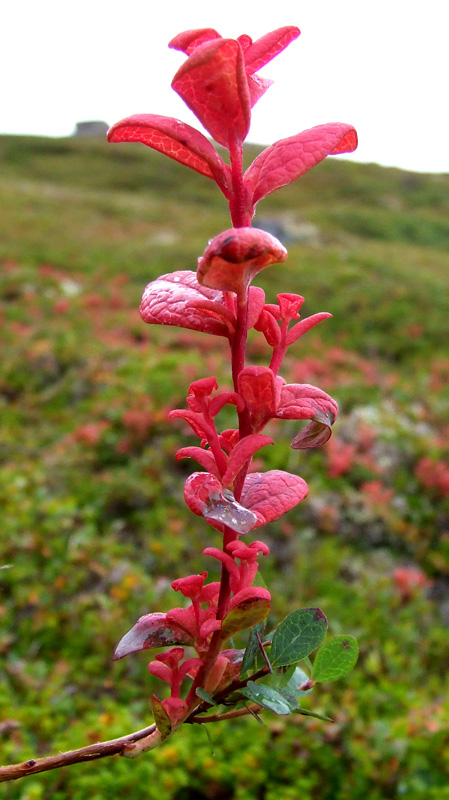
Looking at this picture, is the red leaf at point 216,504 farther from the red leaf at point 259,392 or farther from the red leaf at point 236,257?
the red leaf at point 236,257

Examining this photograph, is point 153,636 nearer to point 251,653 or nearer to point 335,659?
point 251,653

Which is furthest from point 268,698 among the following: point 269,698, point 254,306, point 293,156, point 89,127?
point 89,127

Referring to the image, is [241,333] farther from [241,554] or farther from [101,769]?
[101,769]

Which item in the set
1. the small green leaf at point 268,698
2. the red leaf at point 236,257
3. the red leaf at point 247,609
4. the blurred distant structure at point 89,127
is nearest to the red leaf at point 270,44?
the red leaf at point 236,257

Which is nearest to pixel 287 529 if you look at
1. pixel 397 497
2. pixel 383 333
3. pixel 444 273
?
pixel 397 497

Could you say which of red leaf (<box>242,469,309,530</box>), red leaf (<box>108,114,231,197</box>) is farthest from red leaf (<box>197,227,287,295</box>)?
red leaf (<box>242,469,309,530</box>)
